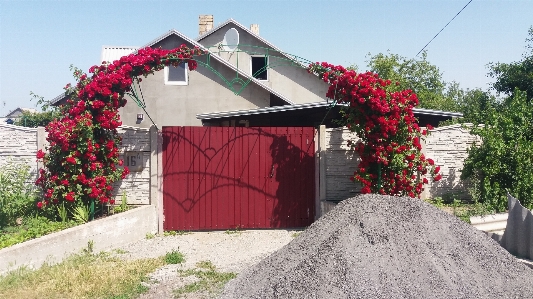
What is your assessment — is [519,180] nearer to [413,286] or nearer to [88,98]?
[413,286]

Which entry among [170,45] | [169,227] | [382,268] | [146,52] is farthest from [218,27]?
[382,268]

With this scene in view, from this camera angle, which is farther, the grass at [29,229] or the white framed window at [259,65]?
the white framed window at [259,65]

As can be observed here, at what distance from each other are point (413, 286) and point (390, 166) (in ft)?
12.4

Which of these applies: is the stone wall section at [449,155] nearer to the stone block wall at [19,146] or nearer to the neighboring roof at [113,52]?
the stone block wall at [19,146]

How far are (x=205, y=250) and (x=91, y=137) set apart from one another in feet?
8.40

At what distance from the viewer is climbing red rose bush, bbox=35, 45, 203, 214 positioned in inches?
302

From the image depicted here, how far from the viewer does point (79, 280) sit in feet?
18.6

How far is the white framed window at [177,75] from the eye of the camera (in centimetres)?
1445

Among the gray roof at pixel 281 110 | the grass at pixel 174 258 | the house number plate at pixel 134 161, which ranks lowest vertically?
the grass at pixel 174 258

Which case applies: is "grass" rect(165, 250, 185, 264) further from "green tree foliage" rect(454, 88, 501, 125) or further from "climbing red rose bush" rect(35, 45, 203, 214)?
"green tree foliage" rect(454, 88, 501, 125)

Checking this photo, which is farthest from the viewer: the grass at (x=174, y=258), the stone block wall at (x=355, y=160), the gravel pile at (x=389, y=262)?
the stone block wall at (x=355, y=160)

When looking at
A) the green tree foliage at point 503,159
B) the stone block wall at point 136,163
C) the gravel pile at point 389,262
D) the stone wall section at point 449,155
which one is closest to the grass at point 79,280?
the gravel pile at point 389,262

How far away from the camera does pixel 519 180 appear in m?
8.18

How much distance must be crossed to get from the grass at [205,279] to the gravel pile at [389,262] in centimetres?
23
